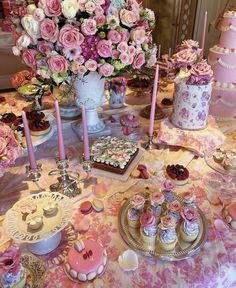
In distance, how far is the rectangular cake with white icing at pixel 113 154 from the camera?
1.09 meters

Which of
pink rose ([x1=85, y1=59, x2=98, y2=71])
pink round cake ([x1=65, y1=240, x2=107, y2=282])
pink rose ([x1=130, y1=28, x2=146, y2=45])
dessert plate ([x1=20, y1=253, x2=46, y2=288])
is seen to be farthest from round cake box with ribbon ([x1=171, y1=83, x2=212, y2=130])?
dessert plate ([x1=20, y1=253, x2=46, y2=288])

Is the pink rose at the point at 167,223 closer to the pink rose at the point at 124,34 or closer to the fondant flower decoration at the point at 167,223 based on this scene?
the fondant flower decoration at the point at 167,223

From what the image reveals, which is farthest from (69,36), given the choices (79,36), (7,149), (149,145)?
(149,145)

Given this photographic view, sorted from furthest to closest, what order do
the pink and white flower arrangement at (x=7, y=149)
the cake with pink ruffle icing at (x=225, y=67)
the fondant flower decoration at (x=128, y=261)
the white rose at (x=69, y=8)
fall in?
the cake with pink ruffle icing at (x=225, y=67) → the white rose at (x=69, y=8) → the pink and white flower arrangement at (x=7, y=149) → the fondant flower decoration at (x=128, y=261)

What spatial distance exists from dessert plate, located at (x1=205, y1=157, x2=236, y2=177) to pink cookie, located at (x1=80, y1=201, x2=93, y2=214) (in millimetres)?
511

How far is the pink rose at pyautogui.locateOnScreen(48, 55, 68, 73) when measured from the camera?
1.03 m

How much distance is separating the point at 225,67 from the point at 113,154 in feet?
2.48

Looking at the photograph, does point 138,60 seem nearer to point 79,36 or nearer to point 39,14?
point 79,36

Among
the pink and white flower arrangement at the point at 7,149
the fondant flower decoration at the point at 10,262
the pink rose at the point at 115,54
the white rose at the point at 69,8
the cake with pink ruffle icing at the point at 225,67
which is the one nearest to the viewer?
the fondant flower decoration at the point at 10,262

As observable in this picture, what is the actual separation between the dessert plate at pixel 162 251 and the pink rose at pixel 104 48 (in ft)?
1.98

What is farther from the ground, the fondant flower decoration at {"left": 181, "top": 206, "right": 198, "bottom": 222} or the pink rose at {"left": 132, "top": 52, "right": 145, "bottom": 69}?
the pink rose at {"left": 132, "top": 52, "right": 145, "bottom": 69}

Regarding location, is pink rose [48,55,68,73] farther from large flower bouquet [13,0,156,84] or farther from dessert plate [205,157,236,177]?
dessert plate [205,157,236,177]

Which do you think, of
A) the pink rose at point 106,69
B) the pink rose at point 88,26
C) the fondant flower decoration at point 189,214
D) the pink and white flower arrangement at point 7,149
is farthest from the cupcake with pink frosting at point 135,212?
the pink rose at point 88,26

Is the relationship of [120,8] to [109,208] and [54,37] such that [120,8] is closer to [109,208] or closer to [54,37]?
[54,37]
